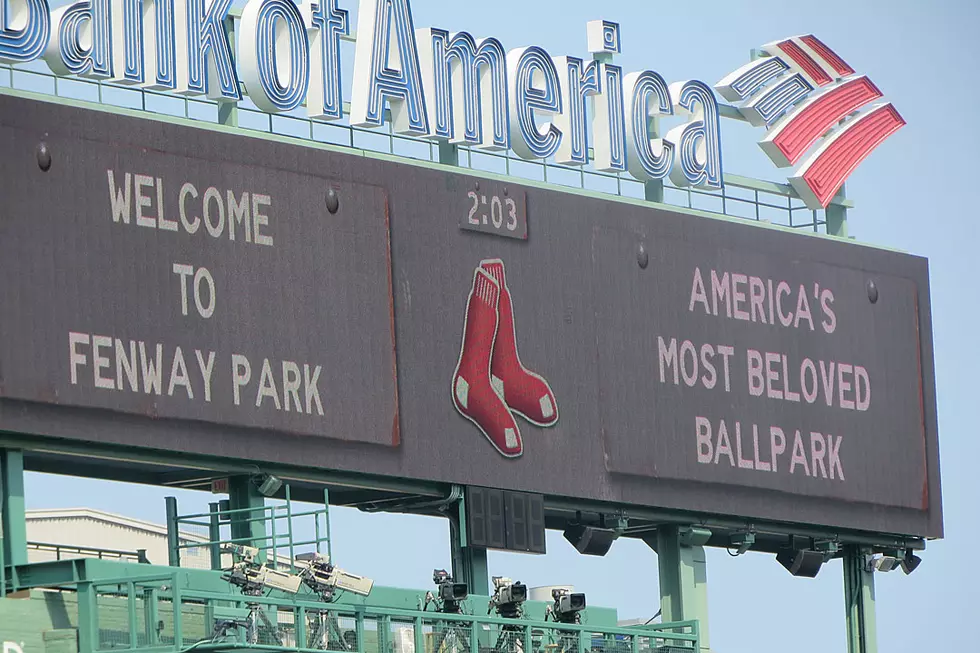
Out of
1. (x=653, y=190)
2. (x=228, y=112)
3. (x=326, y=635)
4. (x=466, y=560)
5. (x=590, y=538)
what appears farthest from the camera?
(x=653, y=190)

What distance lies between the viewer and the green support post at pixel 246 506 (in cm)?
3372

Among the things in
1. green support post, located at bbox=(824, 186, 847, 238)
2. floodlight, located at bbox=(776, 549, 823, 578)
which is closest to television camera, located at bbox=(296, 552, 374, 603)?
floodlight, located at bbox=(776, 549, 823, 578)

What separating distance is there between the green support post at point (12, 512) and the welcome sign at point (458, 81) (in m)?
4.60

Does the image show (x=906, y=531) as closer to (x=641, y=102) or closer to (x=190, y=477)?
(x=641, y=102)

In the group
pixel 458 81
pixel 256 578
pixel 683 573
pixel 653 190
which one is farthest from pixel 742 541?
pixel 256 578

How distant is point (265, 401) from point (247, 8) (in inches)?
196

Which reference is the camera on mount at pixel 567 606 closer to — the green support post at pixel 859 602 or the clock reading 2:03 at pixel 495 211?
the clock reading 2:03 at pixel 495 211

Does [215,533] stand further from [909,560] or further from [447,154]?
[909,560]

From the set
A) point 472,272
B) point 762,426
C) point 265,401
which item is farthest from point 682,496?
point 265,401

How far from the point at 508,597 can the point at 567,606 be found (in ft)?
3.85

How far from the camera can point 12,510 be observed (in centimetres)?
3086

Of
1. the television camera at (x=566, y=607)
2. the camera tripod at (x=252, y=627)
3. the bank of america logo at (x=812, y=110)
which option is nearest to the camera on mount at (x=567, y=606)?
the television camera at (x=566, y=607)

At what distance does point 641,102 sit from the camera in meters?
40.0

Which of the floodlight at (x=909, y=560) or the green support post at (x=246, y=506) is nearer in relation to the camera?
the green support post at (x=246, y=506)
